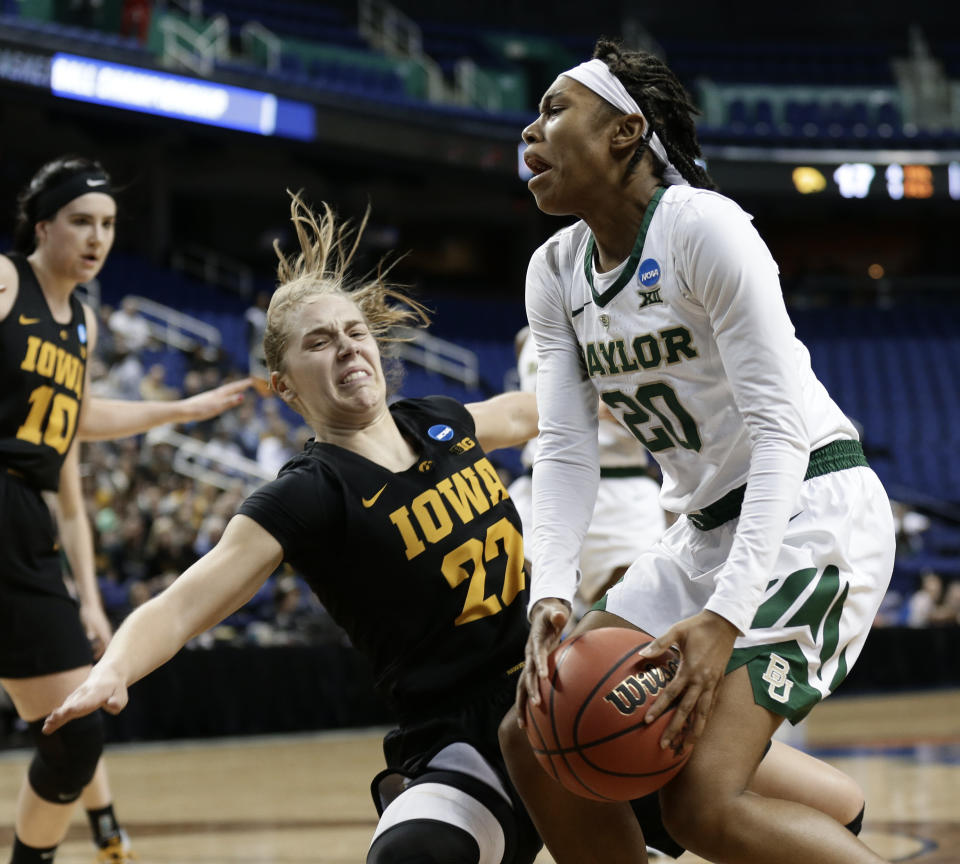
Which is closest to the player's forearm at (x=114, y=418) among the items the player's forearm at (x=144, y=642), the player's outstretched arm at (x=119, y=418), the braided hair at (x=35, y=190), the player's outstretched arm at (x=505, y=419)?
the player's outstretched arm at (x=119, y=418)

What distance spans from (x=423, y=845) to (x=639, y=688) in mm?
547

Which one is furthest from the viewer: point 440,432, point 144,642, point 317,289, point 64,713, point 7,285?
point 7,285

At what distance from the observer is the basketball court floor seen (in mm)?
5125

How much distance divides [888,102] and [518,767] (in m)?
20.3

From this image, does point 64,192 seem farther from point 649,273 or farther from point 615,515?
point 615,515

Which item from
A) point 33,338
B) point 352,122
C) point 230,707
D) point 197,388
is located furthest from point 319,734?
point 352,122

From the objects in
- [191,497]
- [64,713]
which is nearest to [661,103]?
[64,713]

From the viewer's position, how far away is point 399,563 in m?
2.94

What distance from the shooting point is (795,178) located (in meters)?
19.9

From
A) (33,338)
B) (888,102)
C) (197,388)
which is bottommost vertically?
(197,388)

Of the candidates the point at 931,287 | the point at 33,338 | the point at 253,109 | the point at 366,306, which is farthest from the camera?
the point at 931,287

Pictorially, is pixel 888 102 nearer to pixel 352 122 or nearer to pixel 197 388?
pixel 352 122

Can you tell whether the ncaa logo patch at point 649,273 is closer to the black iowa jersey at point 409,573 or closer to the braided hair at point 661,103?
the braided hair at point 661,103

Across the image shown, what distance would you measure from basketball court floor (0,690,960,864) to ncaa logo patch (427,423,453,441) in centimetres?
220
